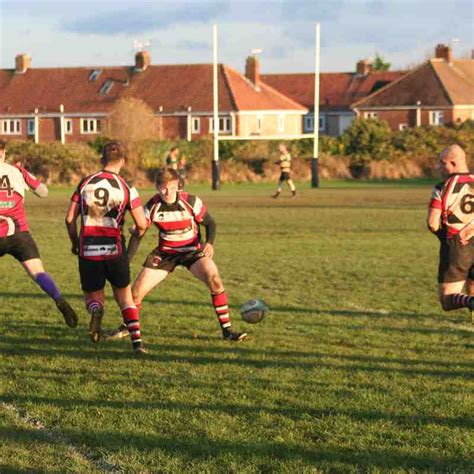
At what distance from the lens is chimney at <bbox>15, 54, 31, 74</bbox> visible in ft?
277

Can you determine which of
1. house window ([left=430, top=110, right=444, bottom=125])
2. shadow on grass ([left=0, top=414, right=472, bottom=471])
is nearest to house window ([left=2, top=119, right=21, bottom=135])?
house window ([left=430, top=110, right=444, bottom=125])

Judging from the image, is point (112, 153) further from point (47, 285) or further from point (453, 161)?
point (453, 161)

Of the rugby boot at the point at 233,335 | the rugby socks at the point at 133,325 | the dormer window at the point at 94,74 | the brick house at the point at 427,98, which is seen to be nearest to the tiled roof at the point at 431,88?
the brick house at the point at 427,98

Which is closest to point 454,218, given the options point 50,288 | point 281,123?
point 50,288

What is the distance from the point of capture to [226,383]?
8.37m

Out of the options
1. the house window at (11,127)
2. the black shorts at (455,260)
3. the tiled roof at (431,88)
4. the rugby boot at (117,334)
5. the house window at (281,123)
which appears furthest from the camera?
the house window at (11,127)

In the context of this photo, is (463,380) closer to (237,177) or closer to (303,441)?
(303,441)

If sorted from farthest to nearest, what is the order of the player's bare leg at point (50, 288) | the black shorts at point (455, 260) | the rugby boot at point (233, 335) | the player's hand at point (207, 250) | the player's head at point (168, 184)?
the player's hand at point (207, 250) < the rugby boot at point (233, 335) < the player's head at point (168, 184) < the player's bare leg at point (50, 288) < the black shorts at point (455, 260)

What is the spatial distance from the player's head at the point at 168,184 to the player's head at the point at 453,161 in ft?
8.28

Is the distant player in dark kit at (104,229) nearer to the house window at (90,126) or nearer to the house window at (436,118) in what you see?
the house window at (436,118)

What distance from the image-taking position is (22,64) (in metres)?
84.8

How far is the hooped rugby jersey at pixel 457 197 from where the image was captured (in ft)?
29.7

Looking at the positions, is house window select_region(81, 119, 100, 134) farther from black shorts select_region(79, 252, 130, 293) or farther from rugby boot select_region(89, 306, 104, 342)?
rugby boot select_region(89, 306, 104, 342)

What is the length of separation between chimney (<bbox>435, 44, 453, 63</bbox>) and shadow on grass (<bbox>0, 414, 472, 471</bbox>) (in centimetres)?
8026
